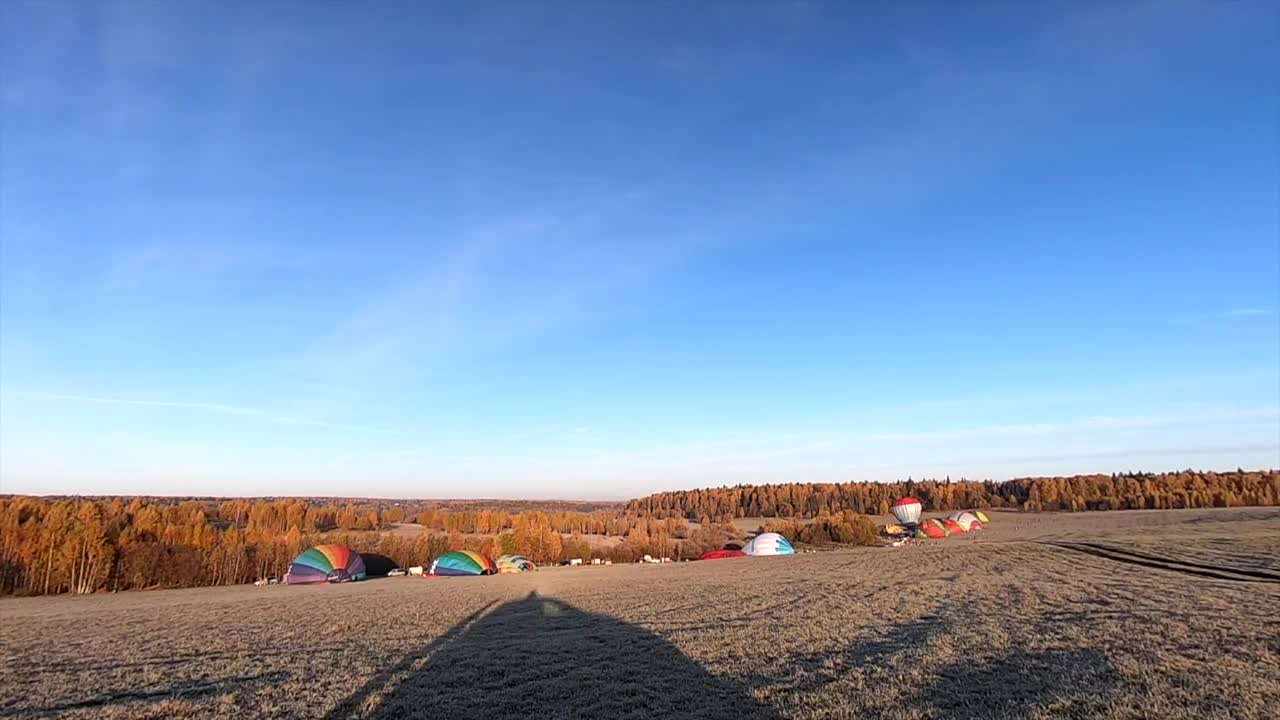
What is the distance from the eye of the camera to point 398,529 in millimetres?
135500

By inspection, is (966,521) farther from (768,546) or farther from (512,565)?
(512,565)

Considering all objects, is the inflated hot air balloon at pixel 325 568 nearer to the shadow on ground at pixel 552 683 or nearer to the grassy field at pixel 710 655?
the grassy field at pixel 710 655

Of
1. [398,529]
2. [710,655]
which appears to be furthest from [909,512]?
[398,529]

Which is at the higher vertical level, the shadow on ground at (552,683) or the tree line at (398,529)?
the shadow on ground at (552,683)

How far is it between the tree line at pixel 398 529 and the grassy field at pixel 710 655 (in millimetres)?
40184

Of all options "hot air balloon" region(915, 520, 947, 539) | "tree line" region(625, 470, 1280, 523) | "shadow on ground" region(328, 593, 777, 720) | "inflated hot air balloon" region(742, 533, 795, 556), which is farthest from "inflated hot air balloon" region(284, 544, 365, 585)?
"tree line" region(625, 470, 1280, 523)

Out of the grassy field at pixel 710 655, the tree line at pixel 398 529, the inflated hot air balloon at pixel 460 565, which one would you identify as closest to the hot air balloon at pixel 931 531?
the tree line at pixel 398 529

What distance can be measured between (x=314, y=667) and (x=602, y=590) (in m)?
16.7

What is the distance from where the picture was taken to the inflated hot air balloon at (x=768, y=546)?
63250 mm

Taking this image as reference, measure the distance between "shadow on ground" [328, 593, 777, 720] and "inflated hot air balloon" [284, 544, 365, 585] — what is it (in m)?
37.6

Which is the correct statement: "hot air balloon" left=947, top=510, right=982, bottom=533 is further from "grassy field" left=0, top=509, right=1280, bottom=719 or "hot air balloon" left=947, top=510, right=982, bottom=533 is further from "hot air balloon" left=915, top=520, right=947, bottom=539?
"grassy field" left=0, top=509, right=1280, bottom=719

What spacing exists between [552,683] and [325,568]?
4421 centimetres

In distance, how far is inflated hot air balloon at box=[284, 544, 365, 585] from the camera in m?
47.7

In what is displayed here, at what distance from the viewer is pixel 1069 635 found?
1293 centimetres
